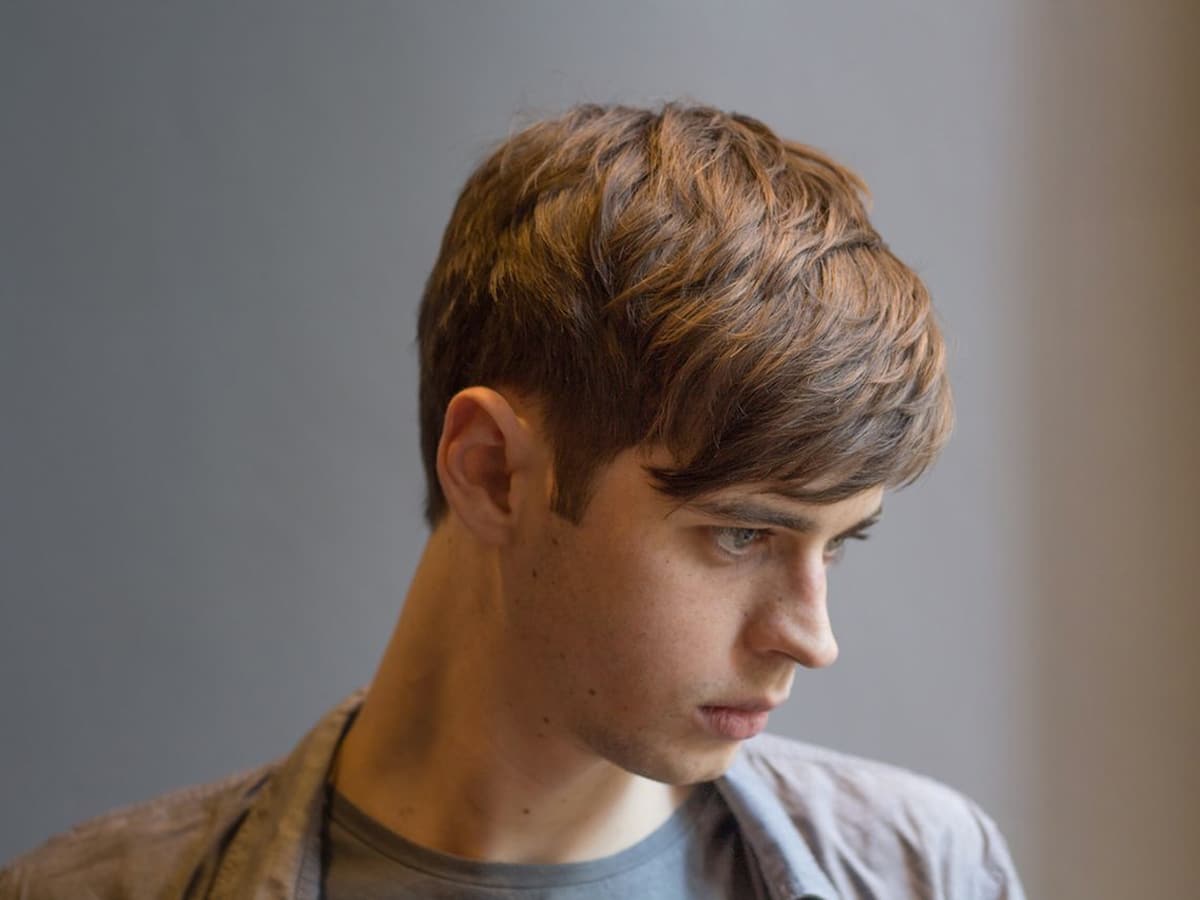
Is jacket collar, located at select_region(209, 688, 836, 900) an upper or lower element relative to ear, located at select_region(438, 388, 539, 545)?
lower

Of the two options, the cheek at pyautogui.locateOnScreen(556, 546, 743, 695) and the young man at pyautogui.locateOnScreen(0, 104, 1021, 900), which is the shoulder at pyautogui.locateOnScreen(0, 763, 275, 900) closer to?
the young man at pyautogui.locateOnScreen(0, 104, 1021, 900)

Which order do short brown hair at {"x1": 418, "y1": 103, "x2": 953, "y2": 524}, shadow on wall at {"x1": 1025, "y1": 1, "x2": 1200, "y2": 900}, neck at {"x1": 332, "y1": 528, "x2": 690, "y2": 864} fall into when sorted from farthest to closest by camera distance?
shadow on wall at {"x1": 1025, "y1": 1, "x2": 1200, "y2": 900}
neck at {"x1": 332, "y1": 528, "x2": 690, "y2": 864}
short brown hair at {"x1": 418, "y1": 103, "x2": 953, "y2": 524}

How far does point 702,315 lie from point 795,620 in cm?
23

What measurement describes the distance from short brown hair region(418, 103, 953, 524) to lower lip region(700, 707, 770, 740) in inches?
6.8

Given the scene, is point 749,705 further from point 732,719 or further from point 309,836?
point 309,836

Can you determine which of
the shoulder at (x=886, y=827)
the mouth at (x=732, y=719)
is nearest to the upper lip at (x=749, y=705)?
the mouth at (x=732, y=719)

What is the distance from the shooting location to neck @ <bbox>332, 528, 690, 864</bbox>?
103cm

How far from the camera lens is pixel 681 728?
929 mm

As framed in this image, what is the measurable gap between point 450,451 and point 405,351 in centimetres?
43

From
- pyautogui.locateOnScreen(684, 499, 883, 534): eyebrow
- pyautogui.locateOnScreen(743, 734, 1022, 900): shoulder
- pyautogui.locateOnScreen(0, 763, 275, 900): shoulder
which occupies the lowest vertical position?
pyautogui.locateOnScreen(0, 763, 275, 900): shoulder

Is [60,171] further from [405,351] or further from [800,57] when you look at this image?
[800,57]

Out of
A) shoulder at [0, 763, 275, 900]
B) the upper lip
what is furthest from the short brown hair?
shoulder at [0, 763, 275, 900]

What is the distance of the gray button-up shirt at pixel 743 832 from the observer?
106 cm

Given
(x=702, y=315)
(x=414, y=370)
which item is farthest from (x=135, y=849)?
(x=702, y=315)
